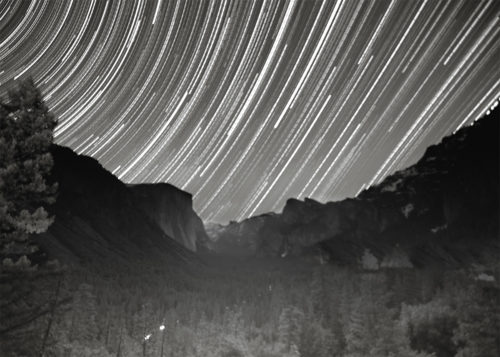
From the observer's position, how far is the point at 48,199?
12.2m

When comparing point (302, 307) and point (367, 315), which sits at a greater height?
point (302, 307)

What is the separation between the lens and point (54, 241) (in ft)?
474

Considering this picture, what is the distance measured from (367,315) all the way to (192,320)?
60.7 meters

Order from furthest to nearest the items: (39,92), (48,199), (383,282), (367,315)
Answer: (383,282), (367,315), (39,92), (48,199)

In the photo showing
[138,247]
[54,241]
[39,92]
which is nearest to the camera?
[39,92]

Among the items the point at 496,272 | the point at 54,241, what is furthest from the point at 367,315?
the point at 496,272

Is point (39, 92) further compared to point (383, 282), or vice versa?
point (383, 282)

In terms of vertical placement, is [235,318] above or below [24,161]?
above

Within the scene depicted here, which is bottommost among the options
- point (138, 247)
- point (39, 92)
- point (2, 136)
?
point (2, 136)

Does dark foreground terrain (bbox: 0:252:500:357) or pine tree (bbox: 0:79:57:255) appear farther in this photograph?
dark foreground terrain (bbox: 0:252:500:357)

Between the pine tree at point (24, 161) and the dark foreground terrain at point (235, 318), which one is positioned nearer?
the pine tree at point (24, 161)

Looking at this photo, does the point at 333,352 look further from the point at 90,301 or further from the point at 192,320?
the point at 192,320

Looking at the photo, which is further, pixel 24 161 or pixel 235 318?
pixel 235 318

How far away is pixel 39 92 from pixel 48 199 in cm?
389
